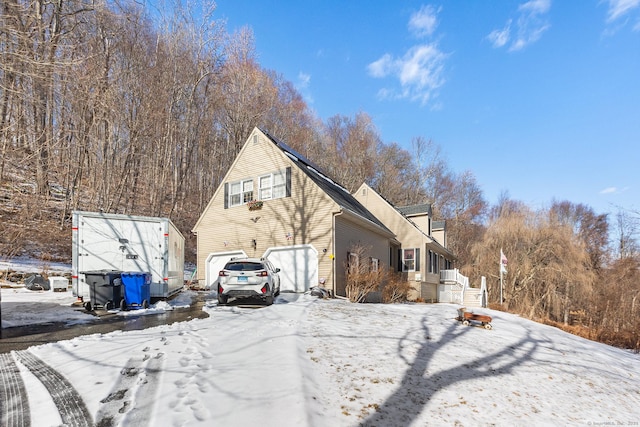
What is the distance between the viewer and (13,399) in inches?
141

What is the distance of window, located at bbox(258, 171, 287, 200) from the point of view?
15992 mm

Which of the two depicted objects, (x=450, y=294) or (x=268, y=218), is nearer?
(x=268, y=218)

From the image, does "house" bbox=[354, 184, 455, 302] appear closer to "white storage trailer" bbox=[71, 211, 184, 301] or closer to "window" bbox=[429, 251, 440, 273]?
"window" bbox=[429, 251, 440, 273]

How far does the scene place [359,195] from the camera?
2430cm

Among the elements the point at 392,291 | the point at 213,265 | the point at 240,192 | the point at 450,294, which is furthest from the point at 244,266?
the point at 450,294

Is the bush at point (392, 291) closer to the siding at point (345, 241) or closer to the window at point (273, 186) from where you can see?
the siding at point (345, 241)

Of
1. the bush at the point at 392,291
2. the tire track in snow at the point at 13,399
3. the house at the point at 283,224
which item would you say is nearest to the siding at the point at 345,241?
the house at the point at 283,224

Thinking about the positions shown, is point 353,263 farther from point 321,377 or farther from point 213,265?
point 321,377

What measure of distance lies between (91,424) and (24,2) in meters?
8.90

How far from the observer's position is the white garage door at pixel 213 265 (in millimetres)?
17406

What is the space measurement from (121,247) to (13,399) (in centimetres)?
719

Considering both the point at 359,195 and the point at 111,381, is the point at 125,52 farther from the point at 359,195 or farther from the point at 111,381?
the point at 111,381

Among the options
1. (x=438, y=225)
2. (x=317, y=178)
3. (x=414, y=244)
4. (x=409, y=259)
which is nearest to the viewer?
(x=317, y=178)

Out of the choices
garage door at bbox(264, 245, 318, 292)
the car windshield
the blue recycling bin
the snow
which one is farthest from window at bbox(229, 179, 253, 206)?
the snow
